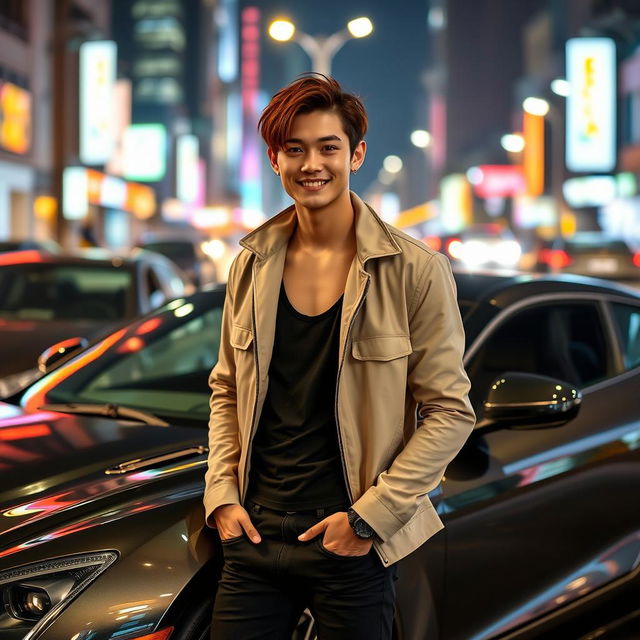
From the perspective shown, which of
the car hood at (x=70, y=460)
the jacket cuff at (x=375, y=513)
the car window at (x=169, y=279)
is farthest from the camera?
the car window at (x=169, y=279)

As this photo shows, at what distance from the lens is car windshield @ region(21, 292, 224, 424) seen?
392 cm

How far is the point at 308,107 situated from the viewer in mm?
2523

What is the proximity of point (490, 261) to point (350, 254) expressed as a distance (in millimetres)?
26633

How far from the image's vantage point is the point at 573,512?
364 centimetres

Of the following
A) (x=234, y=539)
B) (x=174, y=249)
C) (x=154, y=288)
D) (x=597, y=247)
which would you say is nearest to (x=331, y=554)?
(x=234, y=539)

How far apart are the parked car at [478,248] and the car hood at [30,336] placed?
16.3 meters

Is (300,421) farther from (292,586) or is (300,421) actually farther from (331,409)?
(292,586)

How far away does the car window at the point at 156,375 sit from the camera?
387 cm

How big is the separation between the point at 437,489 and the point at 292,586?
801 mm

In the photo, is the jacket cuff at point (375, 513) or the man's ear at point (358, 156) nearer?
the jacket cuff at point (375, 513)

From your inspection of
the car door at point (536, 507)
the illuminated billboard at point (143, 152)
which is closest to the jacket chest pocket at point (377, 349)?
the car door at point (536, 507)

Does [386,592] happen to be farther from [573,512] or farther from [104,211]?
[104,211]

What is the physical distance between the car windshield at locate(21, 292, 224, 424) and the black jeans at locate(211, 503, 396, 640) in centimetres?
125

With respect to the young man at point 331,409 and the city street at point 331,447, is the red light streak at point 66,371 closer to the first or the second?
the city street at point 331,447
